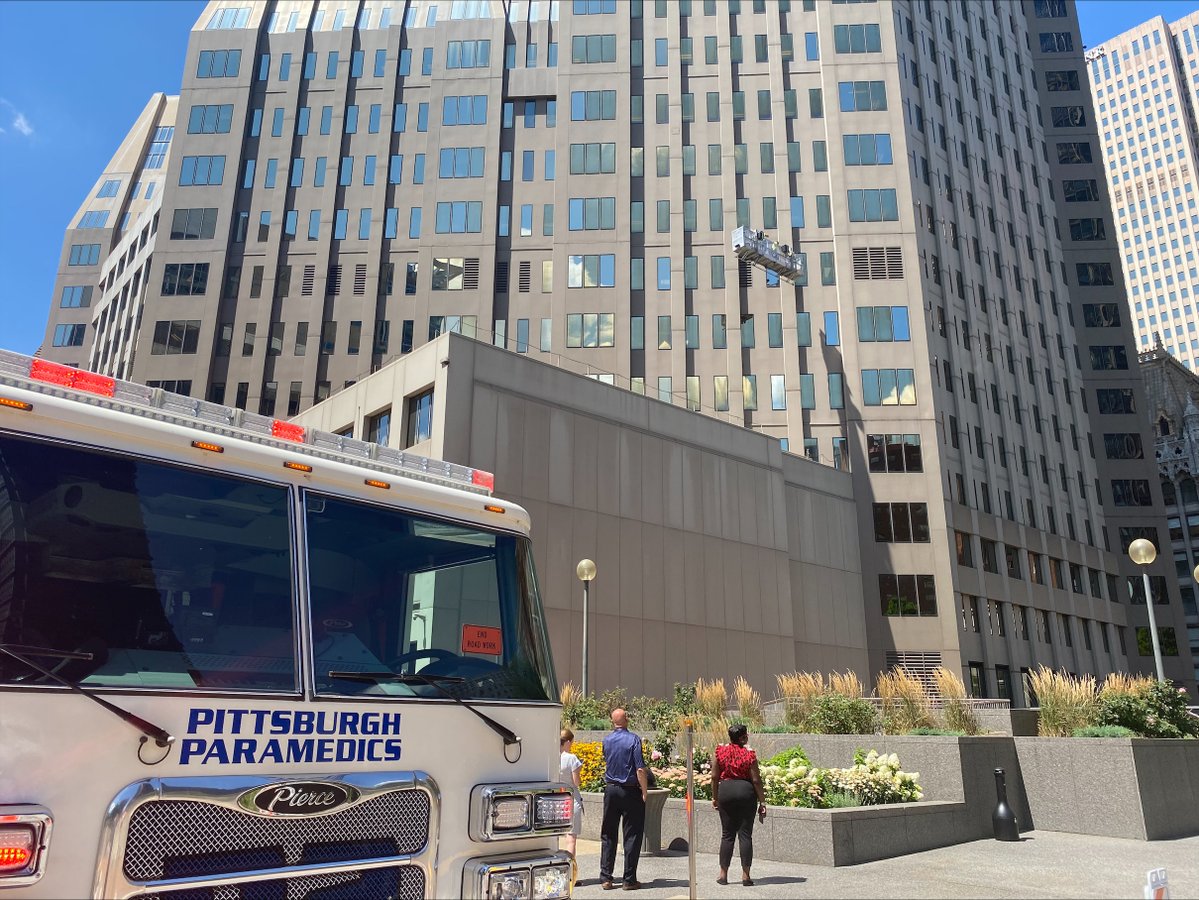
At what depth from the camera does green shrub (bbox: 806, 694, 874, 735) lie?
15.6 m

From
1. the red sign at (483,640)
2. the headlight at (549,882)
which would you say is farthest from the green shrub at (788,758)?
the red sign at (483,640)

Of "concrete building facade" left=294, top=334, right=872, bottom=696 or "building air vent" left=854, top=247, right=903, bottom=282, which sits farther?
"building air vent" left=854, top=247, right=903, bottom=282

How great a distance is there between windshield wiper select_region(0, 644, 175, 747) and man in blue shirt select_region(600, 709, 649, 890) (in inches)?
270

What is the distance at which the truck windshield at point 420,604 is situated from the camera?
4.13 metres

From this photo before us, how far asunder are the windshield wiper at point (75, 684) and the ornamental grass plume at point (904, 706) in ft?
47.0

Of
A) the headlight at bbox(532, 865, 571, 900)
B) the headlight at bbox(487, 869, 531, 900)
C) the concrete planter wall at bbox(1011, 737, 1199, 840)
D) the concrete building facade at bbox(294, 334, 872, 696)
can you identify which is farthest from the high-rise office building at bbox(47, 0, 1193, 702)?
the headlight at bbox(487, 869, 531, 900)

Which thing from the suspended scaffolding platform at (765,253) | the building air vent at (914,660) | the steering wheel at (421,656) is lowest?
the steering wheel at (421,656)

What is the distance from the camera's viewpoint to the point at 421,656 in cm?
438

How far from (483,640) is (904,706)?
13.1 metres

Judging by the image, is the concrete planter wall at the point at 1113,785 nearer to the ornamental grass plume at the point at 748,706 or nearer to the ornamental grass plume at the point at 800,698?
the ornamental grass plume at the point at 800,698

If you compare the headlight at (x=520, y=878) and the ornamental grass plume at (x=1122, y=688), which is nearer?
the headlight at (x=520, y=878)

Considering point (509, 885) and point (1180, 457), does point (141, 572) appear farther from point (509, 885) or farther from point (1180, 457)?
point (1180, 457)

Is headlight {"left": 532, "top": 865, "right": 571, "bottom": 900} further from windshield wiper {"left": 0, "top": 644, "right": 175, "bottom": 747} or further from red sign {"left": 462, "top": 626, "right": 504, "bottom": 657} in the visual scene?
windshield wiper {"left": 0, "top": 644, "right": 175, "bottom": 747}

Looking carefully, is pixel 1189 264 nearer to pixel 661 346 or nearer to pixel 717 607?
pixel 661 346
